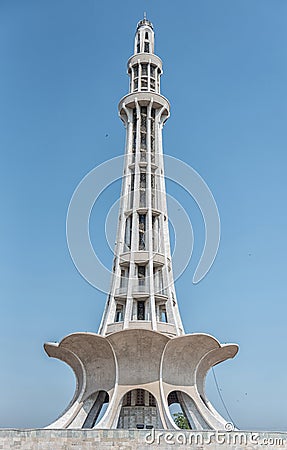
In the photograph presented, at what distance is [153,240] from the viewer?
117 feet

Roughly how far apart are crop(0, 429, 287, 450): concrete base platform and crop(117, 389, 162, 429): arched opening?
30.8 ft

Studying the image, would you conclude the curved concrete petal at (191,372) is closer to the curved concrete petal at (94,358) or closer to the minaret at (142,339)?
the minaret at (142,339)

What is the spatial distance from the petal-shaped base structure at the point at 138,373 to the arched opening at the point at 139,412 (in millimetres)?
57

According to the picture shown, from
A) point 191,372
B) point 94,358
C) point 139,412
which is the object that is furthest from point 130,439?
point 139,412

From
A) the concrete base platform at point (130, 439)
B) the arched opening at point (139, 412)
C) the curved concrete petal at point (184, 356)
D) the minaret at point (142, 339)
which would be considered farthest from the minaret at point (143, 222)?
the concrete base platform at point (130, 439)

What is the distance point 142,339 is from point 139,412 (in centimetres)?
544

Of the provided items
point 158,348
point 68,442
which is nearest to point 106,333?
point 158,348

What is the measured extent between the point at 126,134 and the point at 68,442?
2440 cm

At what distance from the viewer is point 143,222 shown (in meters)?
36.7

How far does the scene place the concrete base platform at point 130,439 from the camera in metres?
20.7

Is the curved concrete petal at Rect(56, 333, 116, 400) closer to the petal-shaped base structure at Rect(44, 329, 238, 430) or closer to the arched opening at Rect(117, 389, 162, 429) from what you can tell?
the petal-shaped base structure at Rect(44, 329, 238, 430)

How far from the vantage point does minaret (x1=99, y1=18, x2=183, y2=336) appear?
3284cm

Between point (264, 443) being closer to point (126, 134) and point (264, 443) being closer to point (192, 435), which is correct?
point (192, 435)

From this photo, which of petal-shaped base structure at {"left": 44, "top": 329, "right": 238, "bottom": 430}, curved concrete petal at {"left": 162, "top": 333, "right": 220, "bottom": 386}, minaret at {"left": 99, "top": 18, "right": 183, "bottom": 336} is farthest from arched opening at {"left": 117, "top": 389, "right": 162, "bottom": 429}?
minaret at {"left": 99, "top": 18, "right": 183, "bottom": 336}
